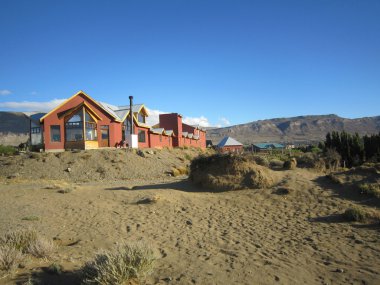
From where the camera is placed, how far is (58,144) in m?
31.3

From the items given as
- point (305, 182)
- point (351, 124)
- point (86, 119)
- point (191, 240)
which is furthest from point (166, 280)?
point (351, 124)

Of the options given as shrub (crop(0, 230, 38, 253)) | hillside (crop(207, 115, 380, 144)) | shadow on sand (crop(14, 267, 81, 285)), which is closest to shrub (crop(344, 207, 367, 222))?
shadow on sand (crop(14, 267, 81, 285))

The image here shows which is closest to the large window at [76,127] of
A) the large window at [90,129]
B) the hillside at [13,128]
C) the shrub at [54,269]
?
the large window at [90,129]

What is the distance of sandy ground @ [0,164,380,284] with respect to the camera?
6.88 m

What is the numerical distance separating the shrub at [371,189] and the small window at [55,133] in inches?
1063

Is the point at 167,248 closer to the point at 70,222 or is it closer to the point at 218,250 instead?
the point at 218,250

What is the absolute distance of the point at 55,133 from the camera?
31562mm

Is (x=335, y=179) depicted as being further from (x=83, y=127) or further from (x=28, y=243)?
(x=83, y=127)

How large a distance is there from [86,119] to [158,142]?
42.7 ft

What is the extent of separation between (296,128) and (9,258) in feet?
570

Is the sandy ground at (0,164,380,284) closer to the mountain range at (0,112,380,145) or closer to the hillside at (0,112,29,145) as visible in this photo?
the hillside at (0,112,29,145)

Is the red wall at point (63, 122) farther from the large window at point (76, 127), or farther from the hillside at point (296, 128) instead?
the hillside at point (296, 128)

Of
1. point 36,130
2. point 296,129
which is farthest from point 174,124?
point 296,129

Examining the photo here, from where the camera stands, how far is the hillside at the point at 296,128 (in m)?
154
